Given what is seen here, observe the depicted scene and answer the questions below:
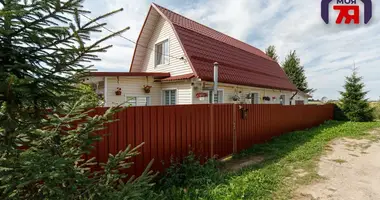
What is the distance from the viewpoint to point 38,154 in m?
1.38

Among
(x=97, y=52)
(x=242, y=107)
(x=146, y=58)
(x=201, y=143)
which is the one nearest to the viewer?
(x=97, y=52)

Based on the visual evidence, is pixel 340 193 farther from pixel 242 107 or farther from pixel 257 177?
pixel 242 107

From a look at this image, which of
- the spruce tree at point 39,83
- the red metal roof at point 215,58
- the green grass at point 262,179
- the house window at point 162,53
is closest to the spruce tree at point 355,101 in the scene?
the red metal roof at point 215,58

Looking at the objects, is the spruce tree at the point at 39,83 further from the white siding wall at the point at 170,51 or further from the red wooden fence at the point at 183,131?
the white siding wall at the point at 170,51

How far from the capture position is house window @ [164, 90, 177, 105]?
9.46m

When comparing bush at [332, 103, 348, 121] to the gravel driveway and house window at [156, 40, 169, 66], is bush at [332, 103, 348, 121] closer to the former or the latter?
the gravel driveway

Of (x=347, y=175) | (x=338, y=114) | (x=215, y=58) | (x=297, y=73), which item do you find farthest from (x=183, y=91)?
(x=297, y=73)

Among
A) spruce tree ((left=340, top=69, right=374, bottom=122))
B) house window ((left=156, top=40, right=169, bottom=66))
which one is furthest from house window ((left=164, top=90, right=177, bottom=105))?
spruce tree ((left=340, top=69, right=374, bottom=122))

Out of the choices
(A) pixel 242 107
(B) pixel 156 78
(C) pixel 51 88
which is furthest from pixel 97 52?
(B) pixel 156 78

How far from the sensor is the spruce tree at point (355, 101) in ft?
48.3

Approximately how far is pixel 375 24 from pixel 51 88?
10387 millimetres

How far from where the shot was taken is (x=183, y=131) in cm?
430

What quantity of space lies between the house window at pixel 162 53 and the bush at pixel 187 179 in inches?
273

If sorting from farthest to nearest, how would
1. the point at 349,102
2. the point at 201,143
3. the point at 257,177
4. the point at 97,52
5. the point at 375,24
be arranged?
the point at 349,102
the point at 375,24
the point at 201,143
the point at 257,177
the point at 97,52
